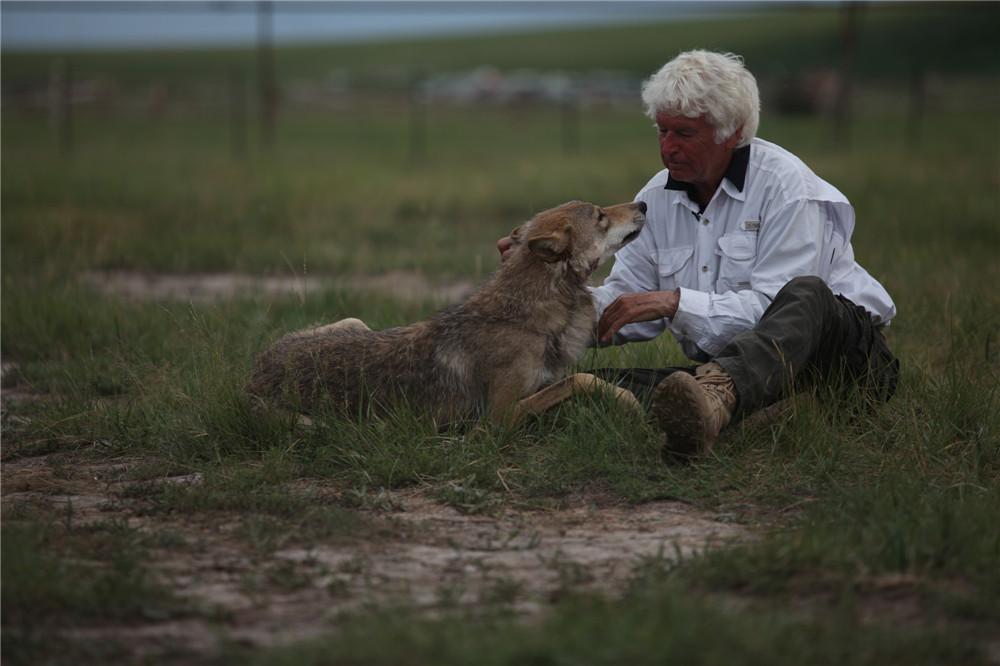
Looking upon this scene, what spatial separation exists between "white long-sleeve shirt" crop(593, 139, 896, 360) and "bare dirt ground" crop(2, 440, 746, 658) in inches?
41.2

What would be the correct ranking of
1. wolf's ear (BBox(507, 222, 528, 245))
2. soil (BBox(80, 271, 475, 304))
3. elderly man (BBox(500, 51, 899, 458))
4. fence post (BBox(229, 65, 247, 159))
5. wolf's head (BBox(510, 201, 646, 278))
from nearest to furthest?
1. elderly man (BBox(500, 51, 899, 458))
2. wolf's head (BBox(510, 201, 646, 278))
3. wolf's ear (BBox(507, 222, 528, 245))
4. soil (BBox(80, 271, 475, 304))
5. fence post (BBox(229, 65, 247, 159))

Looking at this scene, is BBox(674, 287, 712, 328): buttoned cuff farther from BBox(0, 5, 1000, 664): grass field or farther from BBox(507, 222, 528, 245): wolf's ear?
BBox(507, 222, 528, 245): wolf's ear

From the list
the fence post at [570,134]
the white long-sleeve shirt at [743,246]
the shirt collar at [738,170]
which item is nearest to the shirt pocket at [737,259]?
the white long-sleeve shirt at [743,246]

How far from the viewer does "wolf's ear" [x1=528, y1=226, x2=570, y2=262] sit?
5.48m

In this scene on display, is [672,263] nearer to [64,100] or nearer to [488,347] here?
[488,347]

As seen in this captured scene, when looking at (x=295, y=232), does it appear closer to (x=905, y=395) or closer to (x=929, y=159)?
(x=905, y=395)

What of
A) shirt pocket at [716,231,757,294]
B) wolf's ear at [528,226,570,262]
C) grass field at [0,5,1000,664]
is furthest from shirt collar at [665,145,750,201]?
grass field at [0,5,1000,664]

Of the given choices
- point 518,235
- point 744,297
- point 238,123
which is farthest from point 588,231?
point 238,123

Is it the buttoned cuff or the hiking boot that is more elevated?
the buttoned cuff

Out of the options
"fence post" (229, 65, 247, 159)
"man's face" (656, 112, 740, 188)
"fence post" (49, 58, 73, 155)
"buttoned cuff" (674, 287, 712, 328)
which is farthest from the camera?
"fence post" (229, 65, 247, 159)

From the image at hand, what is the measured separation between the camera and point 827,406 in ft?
17.2

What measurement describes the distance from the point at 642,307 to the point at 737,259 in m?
0.57

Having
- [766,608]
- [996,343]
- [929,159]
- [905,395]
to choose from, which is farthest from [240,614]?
[929,159]

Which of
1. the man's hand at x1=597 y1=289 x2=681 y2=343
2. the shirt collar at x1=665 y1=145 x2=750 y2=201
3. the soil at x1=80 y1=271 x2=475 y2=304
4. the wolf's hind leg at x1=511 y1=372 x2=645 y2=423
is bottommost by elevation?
the soil at x1=80 y1=271 x2=475 y2=304
